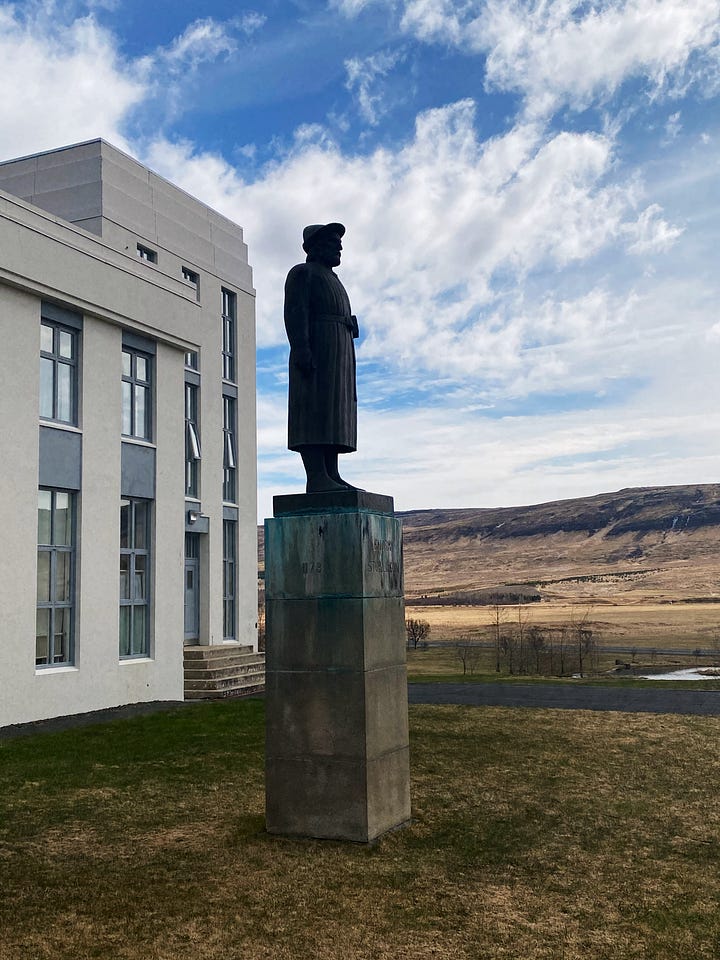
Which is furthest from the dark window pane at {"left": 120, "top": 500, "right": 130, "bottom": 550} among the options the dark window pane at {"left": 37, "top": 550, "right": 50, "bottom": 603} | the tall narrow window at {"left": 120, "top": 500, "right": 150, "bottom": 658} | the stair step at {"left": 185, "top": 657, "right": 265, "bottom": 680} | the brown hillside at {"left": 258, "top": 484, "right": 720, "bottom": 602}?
the brown hillside at {"left": 258, "top": 484, "right": 720, "bottom": 602}

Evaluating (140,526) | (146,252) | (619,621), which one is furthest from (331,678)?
(619,621)

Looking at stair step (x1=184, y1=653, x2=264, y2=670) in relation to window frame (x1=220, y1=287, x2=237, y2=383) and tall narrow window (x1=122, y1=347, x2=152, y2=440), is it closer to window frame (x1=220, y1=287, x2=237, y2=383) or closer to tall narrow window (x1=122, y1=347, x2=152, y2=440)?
tall narrow window (x1=122, y1=347, x2=152, y2=440)

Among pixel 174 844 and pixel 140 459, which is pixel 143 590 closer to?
pixel 140 459

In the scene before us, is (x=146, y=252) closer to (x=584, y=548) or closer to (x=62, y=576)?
(x=62, y=576)

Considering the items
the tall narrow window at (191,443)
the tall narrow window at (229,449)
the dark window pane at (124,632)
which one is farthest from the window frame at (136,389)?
the tall narrow window at (229,449)

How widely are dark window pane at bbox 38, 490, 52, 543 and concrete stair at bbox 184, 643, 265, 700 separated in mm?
4729

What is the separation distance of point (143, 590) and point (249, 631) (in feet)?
23.6

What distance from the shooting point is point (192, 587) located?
2112 centimetres

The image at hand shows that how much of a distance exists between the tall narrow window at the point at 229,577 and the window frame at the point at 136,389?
6.50 m

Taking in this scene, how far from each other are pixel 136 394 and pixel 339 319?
391 inches

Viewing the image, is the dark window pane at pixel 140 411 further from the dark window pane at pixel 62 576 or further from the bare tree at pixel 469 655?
the bare tree at pixel 469 655

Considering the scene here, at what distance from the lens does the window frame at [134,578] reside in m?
16.1

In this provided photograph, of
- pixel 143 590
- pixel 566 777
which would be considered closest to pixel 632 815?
pixel 566 777

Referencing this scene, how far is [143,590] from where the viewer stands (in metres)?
16.6
